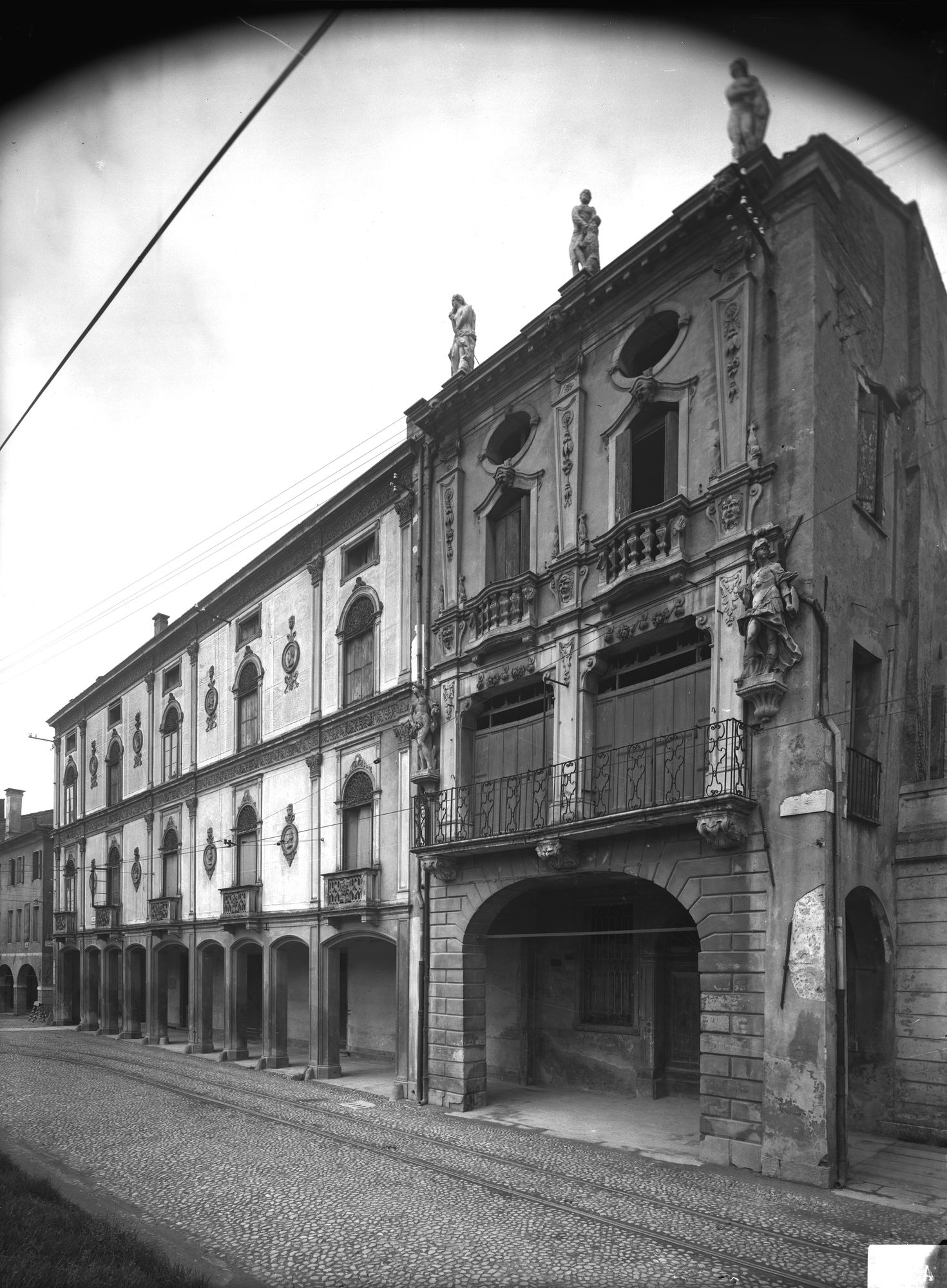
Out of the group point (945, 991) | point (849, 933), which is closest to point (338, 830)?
point (849, 933)

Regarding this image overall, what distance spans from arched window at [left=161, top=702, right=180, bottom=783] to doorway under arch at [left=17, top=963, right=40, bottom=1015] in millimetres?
24360

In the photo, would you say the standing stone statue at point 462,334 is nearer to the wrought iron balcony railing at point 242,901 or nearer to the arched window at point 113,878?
the wrought iron balcony railing at point 242,901

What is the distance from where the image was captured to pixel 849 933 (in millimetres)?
15086

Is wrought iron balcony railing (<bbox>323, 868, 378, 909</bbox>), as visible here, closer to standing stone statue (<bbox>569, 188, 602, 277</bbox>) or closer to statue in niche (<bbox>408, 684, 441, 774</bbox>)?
statue in niche (<bbox>408, 684, 441, 774</bbox>)

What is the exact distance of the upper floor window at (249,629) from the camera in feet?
92.7

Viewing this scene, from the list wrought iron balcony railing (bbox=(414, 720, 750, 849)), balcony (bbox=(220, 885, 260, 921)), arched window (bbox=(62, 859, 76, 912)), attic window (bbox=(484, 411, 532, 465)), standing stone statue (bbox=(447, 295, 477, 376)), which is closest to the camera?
wrought iron balcony railing (bbox=(414, 720, 750, 849))

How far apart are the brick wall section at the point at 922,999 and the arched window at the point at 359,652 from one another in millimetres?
12035

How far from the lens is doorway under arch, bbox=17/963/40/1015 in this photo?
50.9 m

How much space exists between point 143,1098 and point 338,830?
6.68 m

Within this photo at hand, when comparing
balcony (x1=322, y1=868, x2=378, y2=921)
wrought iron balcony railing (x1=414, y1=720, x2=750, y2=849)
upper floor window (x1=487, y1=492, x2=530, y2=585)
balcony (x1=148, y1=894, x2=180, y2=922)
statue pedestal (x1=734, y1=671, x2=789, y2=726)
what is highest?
upper floor window (x1=487, y1=492, x2=530, y2=585)

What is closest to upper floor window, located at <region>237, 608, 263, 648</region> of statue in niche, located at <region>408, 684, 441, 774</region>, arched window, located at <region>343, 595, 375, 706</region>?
arched window, located at <region>343, 595, 375, 706</region>

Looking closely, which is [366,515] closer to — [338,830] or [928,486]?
[338,830]

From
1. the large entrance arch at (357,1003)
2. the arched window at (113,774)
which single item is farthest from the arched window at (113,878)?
the large entrance arch at (357,1003)

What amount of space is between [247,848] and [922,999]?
18.4 meters
